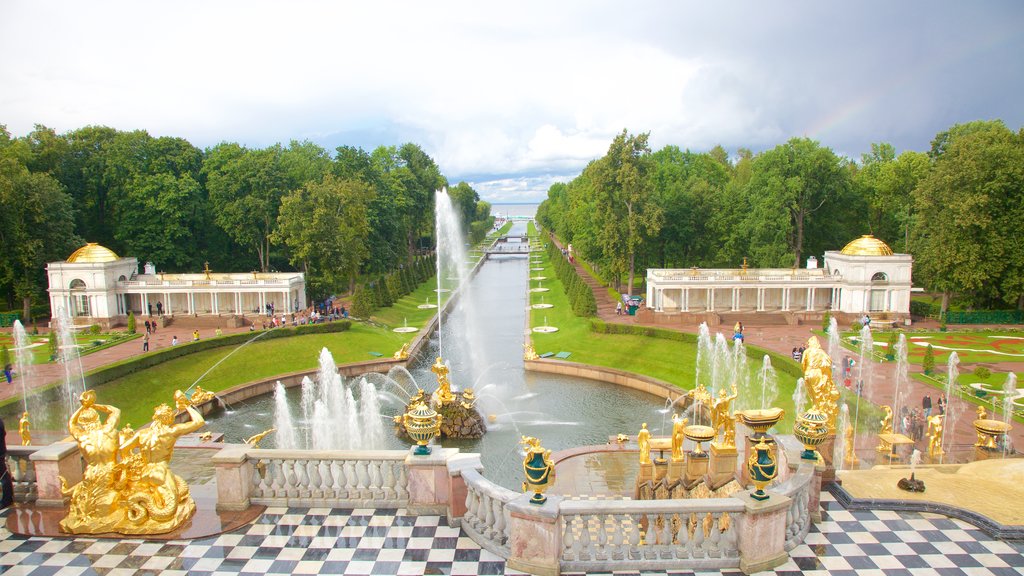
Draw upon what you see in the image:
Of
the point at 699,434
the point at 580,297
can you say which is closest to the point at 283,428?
the point at 699,434

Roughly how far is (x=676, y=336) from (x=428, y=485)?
113 ft

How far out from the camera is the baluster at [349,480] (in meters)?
13.8

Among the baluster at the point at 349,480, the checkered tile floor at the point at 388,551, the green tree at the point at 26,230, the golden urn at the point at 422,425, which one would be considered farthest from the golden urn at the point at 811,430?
the green tree at the point at 26,230

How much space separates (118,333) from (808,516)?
50.1 meters

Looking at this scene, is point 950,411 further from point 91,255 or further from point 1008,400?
point 91,255

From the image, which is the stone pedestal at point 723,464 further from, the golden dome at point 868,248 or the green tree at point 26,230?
the green tree at point 26,230

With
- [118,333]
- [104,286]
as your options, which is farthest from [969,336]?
[104,286]

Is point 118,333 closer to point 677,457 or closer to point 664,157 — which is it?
point 677,457

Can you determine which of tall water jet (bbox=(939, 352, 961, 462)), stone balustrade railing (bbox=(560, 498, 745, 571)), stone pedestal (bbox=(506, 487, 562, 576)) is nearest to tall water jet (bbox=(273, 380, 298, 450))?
stone pedestal (bbox=(506, 487, 562, 576))

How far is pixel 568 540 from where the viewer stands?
A: 11.2 meters

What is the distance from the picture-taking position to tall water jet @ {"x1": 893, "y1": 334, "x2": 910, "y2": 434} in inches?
1172

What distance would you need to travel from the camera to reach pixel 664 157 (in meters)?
81.9

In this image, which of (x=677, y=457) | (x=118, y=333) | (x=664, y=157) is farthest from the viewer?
(x=664, y=157)

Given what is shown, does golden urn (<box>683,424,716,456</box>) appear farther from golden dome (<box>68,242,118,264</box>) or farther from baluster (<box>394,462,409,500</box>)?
golden dome (<box>68,242,118,264</box>)
